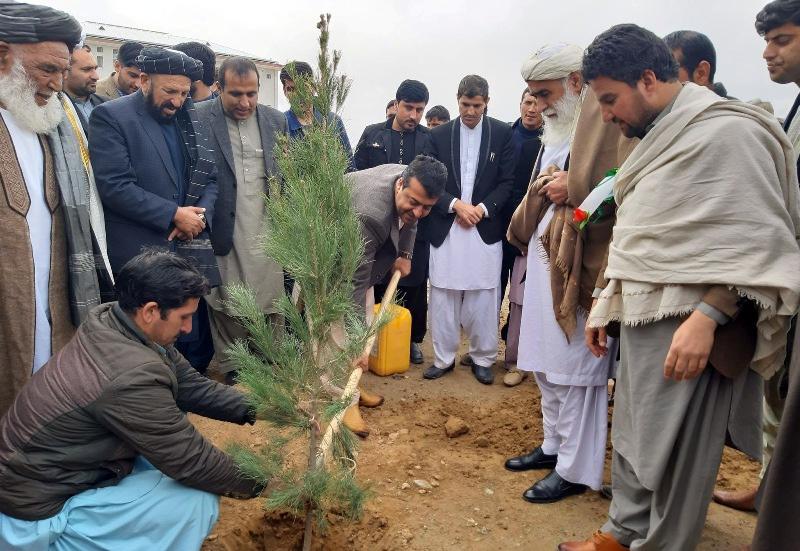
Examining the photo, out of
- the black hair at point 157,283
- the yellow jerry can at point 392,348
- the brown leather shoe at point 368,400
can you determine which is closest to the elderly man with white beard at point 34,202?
the black hair at point 157,283

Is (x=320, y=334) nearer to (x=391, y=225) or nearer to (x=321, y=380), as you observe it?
(x=321, y=380)

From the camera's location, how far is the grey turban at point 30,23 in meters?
2.57

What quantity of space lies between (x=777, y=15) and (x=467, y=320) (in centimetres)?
280

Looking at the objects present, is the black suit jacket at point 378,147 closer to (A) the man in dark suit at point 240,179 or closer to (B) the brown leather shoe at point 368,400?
(A) the man in dark suit at point 240,179

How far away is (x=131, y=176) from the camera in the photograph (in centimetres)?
332

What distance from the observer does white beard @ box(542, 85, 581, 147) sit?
2852mm

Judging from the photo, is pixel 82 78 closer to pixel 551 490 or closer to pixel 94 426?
pixel 94 426

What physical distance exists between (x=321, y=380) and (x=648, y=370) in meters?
1.20

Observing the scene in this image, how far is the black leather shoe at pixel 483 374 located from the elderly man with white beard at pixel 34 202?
2736mm

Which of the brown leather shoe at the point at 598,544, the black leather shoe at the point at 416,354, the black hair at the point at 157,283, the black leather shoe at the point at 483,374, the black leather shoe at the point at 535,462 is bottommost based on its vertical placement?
the black leather shoe at the point at 416,354

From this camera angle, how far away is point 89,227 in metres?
2.83

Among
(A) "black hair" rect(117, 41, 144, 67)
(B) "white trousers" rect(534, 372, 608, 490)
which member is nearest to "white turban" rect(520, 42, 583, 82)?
(B) "white trousers" rect(534, 372, 608, 490)

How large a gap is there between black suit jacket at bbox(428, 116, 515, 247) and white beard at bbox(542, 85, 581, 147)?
1461 mm

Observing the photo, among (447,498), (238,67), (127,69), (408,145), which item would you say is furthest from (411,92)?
(447,498)
